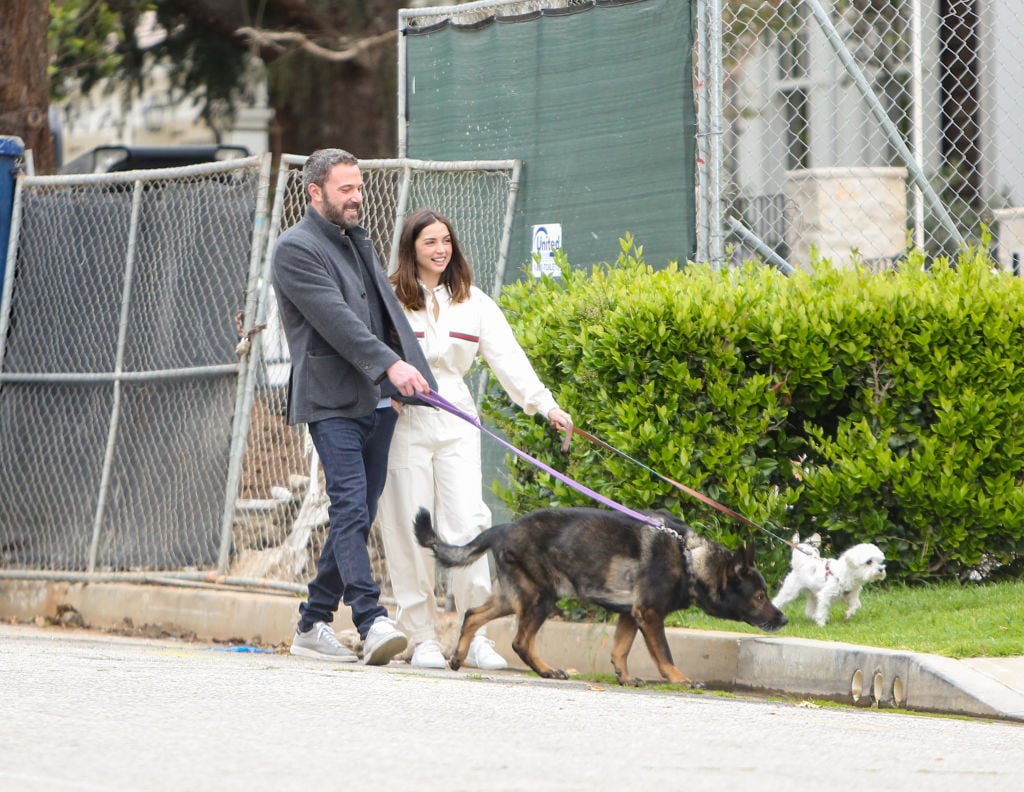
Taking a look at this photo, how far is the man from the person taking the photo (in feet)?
22.5

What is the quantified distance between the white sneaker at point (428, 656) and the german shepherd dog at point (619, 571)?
43 cm

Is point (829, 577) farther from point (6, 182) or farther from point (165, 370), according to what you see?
point (6, 182)

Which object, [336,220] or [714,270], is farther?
[714,270]

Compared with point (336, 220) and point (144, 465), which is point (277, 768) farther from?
point (144, 465)

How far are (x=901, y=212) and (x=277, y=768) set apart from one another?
9.54 m

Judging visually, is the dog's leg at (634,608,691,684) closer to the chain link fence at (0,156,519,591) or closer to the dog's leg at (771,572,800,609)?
the dog's leg at (771,572,800,609)

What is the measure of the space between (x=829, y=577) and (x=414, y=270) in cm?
229

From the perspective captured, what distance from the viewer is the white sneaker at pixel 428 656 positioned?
742 centimetres

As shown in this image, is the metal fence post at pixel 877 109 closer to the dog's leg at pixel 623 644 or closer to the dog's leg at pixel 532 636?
the dog's leg at pixel 623 644

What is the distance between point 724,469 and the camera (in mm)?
7574

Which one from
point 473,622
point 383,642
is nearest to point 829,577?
point 473,622

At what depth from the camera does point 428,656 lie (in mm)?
7445

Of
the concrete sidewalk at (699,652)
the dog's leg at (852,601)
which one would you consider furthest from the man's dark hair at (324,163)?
the dog's leg at (852,601)

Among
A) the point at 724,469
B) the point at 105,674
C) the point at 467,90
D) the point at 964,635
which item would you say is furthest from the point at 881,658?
the point at 467,90
